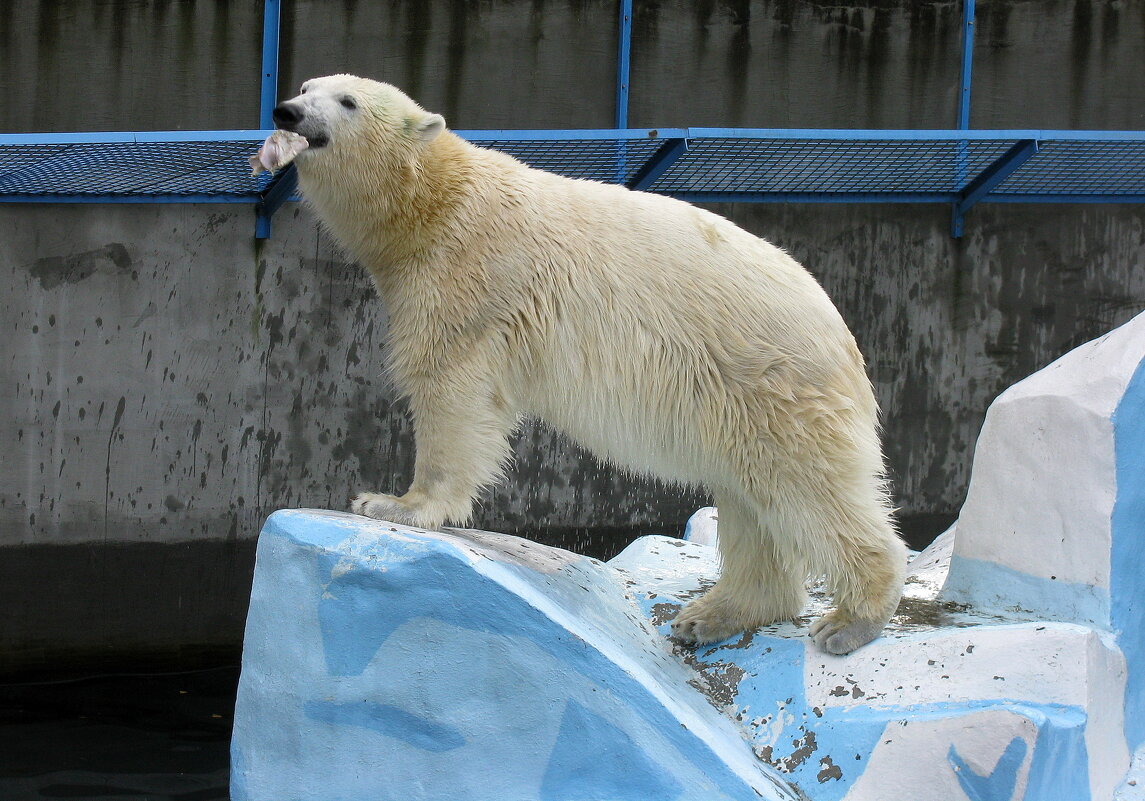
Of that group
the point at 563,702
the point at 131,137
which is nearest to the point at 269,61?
the point at 131,137

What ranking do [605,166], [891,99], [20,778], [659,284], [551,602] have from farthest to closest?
[891,99] → [605,166] → [20,778] → [659,284] → [551,602]

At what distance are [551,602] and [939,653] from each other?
4.49ft

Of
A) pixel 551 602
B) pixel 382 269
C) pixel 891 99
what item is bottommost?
pixel 551 602

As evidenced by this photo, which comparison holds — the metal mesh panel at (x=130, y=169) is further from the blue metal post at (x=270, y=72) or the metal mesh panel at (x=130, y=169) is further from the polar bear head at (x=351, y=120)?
the polar bear head at (x=351, y=120)

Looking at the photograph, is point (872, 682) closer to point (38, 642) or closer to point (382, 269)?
point (382, 269)

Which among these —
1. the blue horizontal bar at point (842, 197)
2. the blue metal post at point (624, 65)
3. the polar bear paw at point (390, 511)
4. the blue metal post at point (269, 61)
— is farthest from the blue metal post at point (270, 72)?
the polar bear paw at point (390, 511)

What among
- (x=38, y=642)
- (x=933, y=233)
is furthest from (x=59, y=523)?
(x=933, y=233)

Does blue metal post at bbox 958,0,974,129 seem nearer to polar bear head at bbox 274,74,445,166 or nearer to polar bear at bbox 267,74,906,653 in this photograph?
polar bear at bbox 267,74,906,653

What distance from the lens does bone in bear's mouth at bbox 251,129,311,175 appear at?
Answer: 3979mm

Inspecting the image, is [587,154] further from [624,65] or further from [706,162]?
[624,65]

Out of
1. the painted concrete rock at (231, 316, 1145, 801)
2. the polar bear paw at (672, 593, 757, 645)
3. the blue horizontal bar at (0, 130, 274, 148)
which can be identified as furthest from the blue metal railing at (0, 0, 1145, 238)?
the painted concrete rock at (231, 316, 1145, 801)

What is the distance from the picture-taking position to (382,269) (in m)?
4.34

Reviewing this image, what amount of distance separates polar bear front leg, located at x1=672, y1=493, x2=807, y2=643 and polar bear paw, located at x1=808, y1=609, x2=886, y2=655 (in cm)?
27

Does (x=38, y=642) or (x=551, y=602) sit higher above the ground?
(x=551, y=602)
